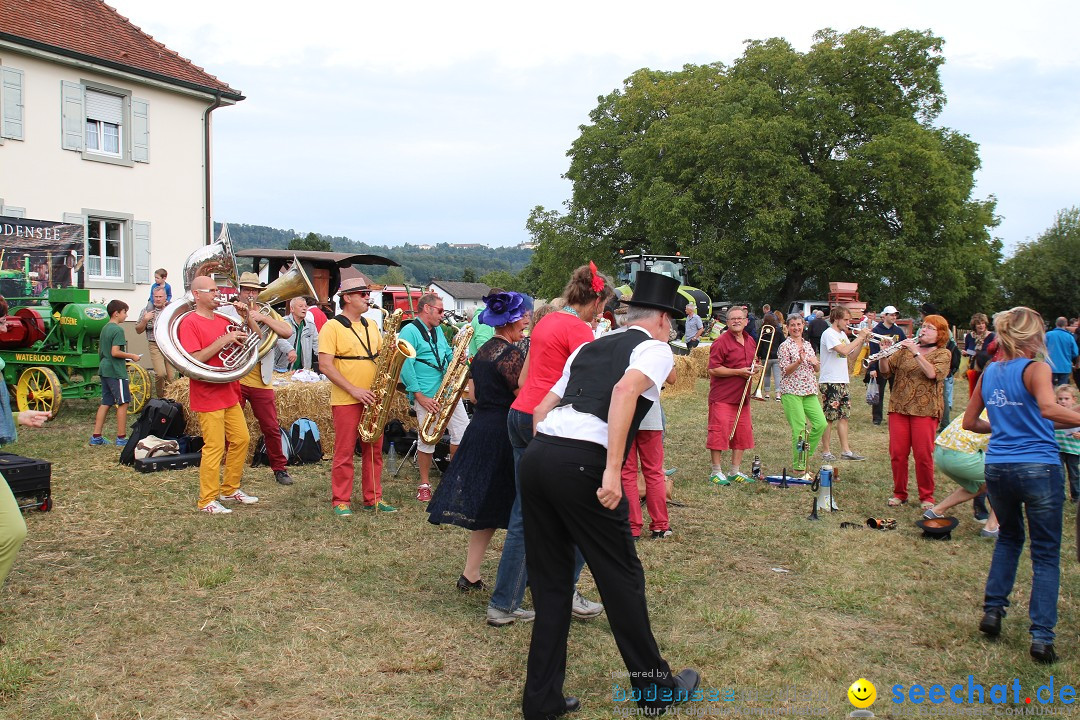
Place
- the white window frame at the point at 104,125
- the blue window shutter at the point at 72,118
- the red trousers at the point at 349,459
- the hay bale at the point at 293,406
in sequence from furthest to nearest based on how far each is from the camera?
1. the white window frame at the point at 104,125
2. the blue window shutter at the point at 72,118
3. the hay bale at the point at 293,406
4. the red trousers at the point at 349,459

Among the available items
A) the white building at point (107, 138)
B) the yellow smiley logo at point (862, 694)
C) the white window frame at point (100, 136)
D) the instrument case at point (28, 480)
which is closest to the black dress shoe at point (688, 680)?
the yellow smiley logo at point (862, 694)

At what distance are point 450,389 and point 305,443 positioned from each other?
9.37ft

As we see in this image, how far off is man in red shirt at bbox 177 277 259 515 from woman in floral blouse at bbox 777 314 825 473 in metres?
5.28

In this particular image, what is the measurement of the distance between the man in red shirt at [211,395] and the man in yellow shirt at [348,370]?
835mm

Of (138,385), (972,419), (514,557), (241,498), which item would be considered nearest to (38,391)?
(138,385)

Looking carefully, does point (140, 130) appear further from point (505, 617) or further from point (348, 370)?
point (505, 617)

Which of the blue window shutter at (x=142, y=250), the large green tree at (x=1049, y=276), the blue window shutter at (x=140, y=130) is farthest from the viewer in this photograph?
the large green tree at (x=1049, y=276)

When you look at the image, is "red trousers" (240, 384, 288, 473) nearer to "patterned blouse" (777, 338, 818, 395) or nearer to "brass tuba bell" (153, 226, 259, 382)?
"brass tuba bell" (153, 226, 259, 382)

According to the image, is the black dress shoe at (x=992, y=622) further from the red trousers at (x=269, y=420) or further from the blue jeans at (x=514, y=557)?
the red trousers at (x=269, y=420)

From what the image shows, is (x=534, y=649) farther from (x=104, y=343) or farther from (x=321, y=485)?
(x=104, y=343)

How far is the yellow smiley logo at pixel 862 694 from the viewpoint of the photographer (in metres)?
3.50

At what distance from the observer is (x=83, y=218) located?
59.2ft

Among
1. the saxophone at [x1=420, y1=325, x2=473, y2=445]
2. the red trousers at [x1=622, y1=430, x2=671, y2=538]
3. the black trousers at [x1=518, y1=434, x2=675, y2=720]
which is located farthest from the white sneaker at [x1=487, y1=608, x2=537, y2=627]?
the saxophone at [x1=420, y1=325, x2=473, y2=445]

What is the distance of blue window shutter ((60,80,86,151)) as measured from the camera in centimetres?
Result: 1772
